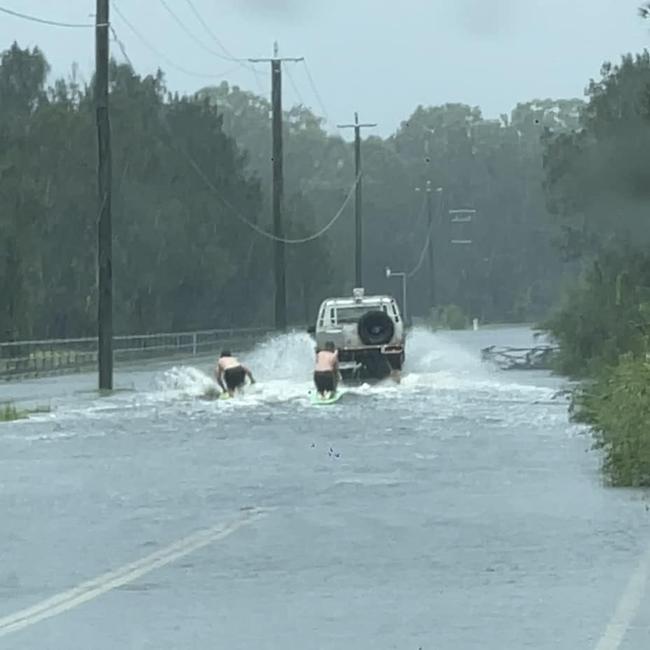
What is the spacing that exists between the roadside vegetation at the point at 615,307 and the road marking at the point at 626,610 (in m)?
6.32

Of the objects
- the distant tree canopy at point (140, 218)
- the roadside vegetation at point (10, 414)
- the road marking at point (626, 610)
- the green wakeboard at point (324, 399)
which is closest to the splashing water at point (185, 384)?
the green wakeboard at point (324, 399)

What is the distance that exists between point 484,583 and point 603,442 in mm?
9133

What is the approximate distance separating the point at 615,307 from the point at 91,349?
2636 cm

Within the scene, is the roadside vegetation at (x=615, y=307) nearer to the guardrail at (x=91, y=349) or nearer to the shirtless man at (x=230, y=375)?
the shirtless man at (x=230, y=375)

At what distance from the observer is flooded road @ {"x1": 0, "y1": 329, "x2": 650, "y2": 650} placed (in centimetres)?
1210

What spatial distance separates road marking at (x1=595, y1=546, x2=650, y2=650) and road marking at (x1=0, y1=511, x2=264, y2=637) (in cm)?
342

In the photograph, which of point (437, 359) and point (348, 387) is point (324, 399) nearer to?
point (348, 387)

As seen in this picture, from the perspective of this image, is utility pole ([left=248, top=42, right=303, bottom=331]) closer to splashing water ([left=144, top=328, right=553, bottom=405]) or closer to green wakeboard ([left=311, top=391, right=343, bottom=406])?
splashing water ([left=144, top=328, right=553, bottom=405])

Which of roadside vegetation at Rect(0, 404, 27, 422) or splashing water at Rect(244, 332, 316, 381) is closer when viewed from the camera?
roadside vegetation at Rect(0, 404, 27, 422)

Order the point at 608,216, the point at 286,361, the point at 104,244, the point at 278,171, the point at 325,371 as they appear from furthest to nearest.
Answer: the point at 278,171
the point at 286,361
the point at 104,244
the point at 325,371
the point at 608,216

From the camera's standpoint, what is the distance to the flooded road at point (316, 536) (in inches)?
476

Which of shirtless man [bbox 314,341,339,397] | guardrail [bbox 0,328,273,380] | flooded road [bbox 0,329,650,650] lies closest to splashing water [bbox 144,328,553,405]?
shirtless man [bbox 314,341,339,397]

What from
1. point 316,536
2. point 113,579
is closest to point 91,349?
point 316,536

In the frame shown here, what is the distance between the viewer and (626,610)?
12.6 meters
